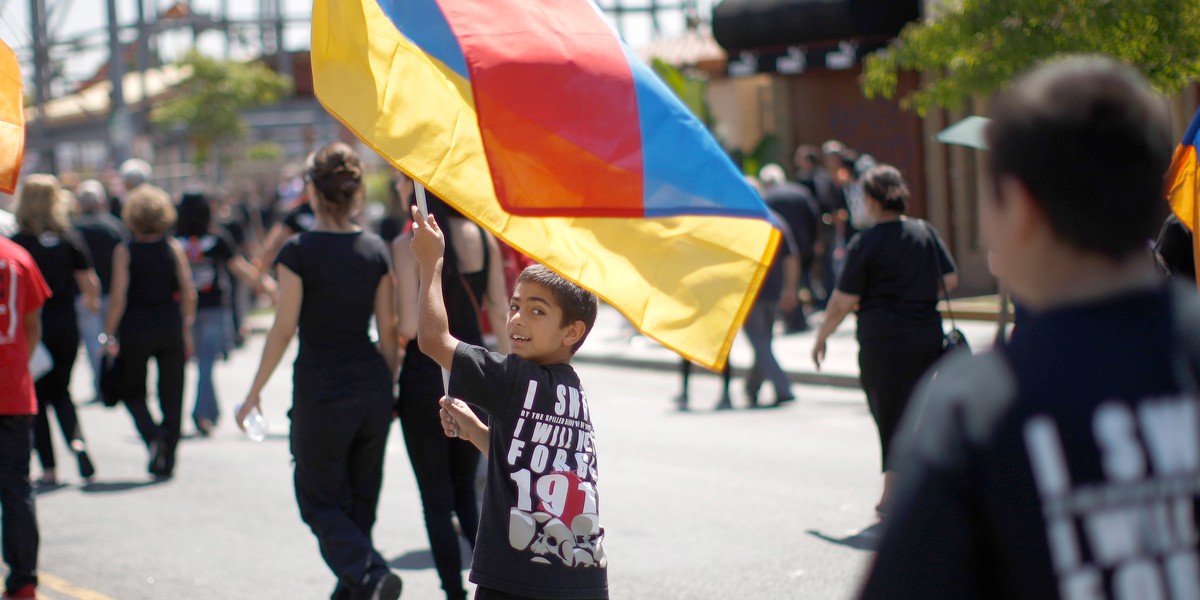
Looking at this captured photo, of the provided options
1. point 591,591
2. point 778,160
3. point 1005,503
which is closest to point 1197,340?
point 1005,503

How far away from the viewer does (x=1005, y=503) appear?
1.61m

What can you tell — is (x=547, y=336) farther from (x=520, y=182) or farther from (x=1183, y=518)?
(x=1183, y=518)

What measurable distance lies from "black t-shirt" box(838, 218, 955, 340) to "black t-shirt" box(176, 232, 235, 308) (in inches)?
240

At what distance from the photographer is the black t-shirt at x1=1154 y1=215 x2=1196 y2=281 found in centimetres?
586

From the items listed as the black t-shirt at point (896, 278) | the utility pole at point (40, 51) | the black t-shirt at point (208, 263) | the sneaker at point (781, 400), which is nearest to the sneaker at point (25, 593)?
the black t-shirt at point (896, 278)

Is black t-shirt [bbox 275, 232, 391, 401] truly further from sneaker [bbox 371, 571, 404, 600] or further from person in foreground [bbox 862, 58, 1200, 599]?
person in foreground [bbox 862, 58, 1200, 599]

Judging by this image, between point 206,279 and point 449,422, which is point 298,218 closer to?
point 206,279

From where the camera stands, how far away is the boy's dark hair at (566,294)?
3832 millimetres

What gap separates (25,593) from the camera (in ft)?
19.4

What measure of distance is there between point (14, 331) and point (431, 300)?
2857 millimetres

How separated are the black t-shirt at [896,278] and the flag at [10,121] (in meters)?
3.96

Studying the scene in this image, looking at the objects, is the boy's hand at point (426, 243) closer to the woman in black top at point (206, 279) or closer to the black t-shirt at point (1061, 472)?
the black t-shirt at point (1061, 472)

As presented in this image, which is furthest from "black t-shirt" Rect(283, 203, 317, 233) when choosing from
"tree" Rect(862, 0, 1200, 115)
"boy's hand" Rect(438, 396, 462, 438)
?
"boy's hand" Rect(438, 396, 462, 438)

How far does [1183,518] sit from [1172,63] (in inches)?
325
